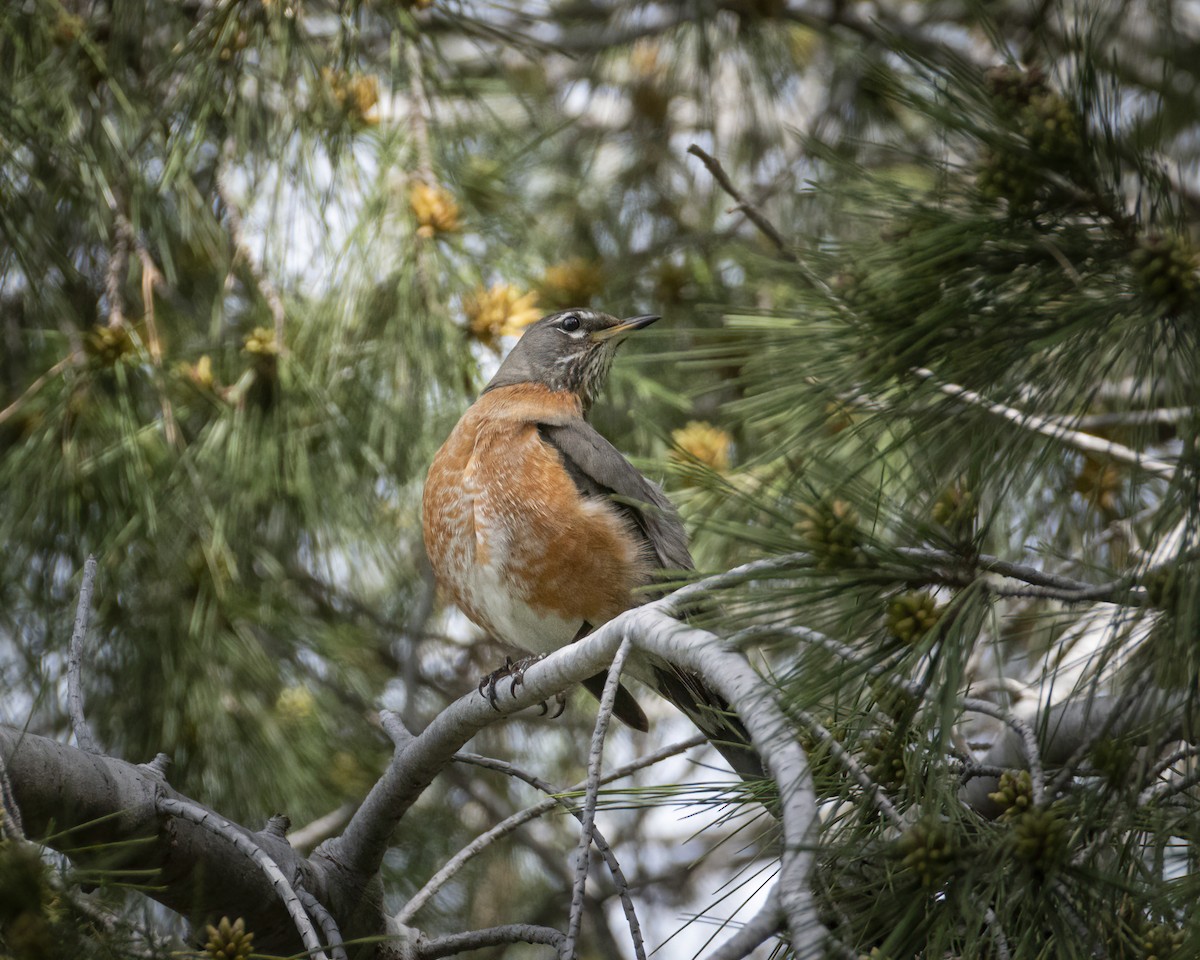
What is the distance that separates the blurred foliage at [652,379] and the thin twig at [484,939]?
14.5 inches

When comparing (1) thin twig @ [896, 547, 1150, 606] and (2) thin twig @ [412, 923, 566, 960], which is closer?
(1) thin twig @ [896, 547, 1150, 606]

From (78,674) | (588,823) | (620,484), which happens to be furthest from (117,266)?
(588,823)

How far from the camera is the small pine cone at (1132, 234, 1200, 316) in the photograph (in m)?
1.57

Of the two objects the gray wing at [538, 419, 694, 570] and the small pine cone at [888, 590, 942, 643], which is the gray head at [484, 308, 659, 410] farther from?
the small pine cone at [888, 590, 942, 643]

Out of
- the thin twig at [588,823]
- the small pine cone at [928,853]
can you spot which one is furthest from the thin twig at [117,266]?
the small pine cone at [928,853]

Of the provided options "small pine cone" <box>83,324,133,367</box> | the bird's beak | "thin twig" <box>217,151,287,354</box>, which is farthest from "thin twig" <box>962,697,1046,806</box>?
"small pine cone" <box>83,324,133,367</box>

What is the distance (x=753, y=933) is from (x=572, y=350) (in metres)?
2.96

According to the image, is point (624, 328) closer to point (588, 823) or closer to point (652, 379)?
point (652, 379)

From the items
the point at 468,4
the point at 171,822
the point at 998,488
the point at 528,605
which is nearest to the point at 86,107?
the point at 468,4

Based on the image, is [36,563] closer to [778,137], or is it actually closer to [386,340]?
[386,340]

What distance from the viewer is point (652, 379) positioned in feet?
15.1

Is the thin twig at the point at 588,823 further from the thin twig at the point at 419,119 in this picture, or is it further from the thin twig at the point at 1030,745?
the thin twig at the point at 419,119

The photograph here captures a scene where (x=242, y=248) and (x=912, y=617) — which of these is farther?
(x=242, y=248)

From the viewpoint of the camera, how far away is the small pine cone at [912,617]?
1614 mm
